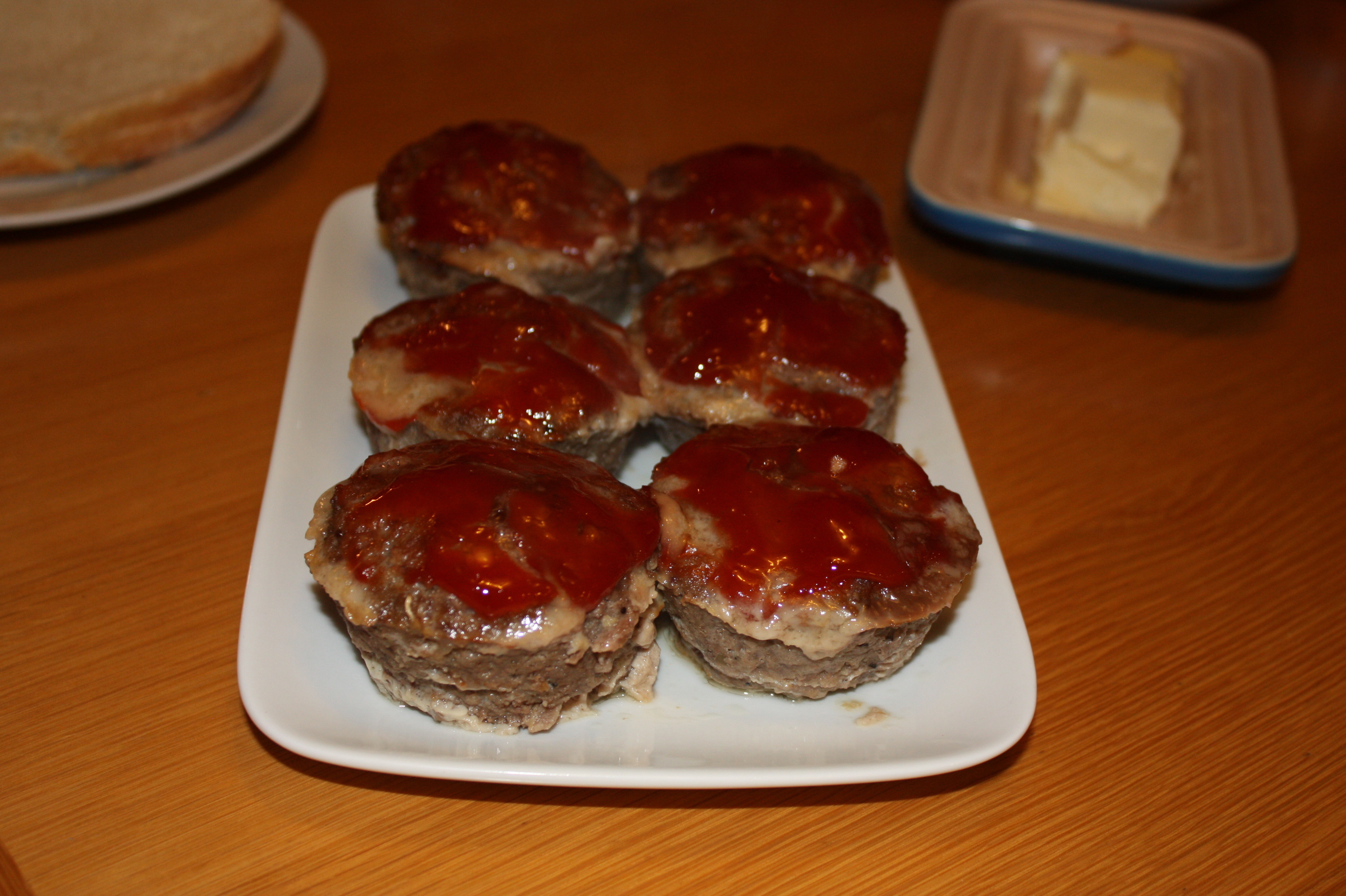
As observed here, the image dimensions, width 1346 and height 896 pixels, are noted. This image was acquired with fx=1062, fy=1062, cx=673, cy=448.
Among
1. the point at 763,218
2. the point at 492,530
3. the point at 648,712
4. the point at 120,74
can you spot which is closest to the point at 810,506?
the point at 648,712

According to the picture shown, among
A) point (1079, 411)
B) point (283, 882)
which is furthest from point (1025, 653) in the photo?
point (283, 882)

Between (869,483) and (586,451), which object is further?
(586,451)

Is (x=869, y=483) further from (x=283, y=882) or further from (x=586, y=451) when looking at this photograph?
(x=283, y=882)

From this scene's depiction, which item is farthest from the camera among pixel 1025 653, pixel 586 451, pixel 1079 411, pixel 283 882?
pixel 1079 411

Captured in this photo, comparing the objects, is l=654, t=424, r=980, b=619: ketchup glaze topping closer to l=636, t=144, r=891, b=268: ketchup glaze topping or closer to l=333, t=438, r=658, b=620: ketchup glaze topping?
l=333, t=438, r=658, b=620: ketchup glaze topping

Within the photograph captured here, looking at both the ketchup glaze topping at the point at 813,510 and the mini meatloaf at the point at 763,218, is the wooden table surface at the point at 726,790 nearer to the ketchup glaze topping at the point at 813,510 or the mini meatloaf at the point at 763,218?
the ketchup glaze topping at the point at 813,510

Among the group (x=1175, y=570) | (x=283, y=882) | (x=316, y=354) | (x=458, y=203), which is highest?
(x=458, y=203)

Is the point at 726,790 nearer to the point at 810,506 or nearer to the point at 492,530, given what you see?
the point at 810,506
